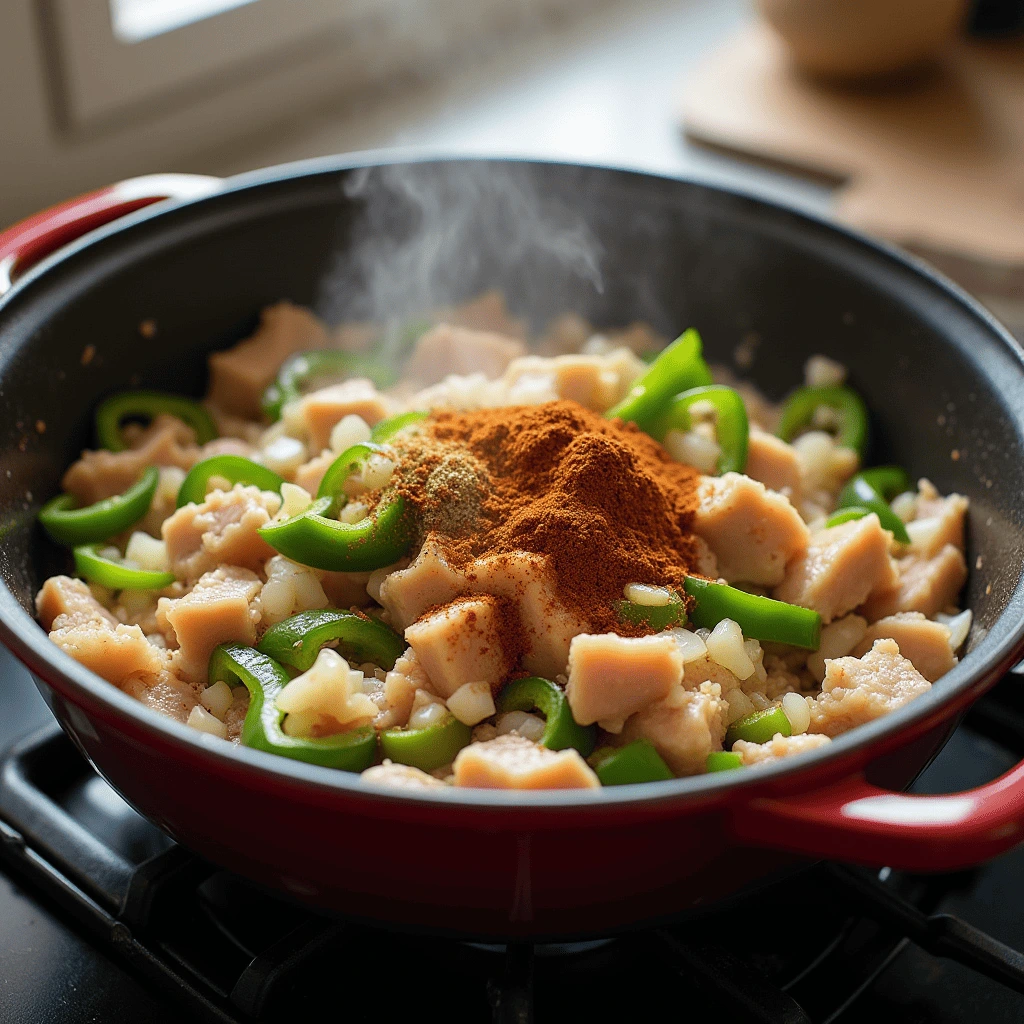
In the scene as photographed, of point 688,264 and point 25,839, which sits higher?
point 688,264

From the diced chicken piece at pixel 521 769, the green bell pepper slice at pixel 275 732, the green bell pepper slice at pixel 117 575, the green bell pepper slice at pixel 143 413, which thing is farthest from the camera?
the green bell pepper slice at pixel 143 413

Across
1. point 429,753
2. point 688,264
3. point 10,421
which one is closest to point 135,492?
point 10,421

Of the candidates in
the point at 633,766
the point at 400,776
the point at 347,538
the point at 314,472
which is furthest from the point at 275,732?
the point at 314,472

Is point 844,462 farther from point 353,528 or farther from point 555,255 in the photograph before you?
point 353,528

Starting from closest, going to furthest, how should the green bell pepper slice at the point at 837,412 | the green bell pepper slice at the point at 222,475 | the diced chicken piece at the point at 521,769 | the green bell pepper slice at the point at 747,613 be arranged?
the diced chicken piece at the point at 521,769 < the green bell pepper slice at the point at 747,613 < the green bell pepper slice at the point at 222,475 < the green bell pepper slice at the point at 837,412

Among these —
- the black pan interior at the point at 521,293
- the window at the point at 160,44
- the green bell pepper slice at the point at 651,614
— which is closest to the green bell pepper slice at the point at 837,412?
the black pan interior at the point at 521,293

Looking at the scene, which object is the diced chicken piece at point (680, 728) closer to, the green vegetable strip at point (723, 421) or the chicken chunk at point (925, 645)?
the chicken chunk at point (925, 645)

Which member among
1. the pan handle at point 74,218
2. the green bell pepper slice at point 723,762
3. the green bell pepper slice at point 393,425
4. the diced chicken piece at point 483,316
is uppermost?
the pan handle at point 74,218

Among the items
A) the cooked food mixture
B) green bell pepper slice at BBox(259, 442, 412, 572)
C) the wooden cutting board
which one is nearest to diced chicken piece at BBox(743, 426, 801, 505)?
the cooked food mixture
